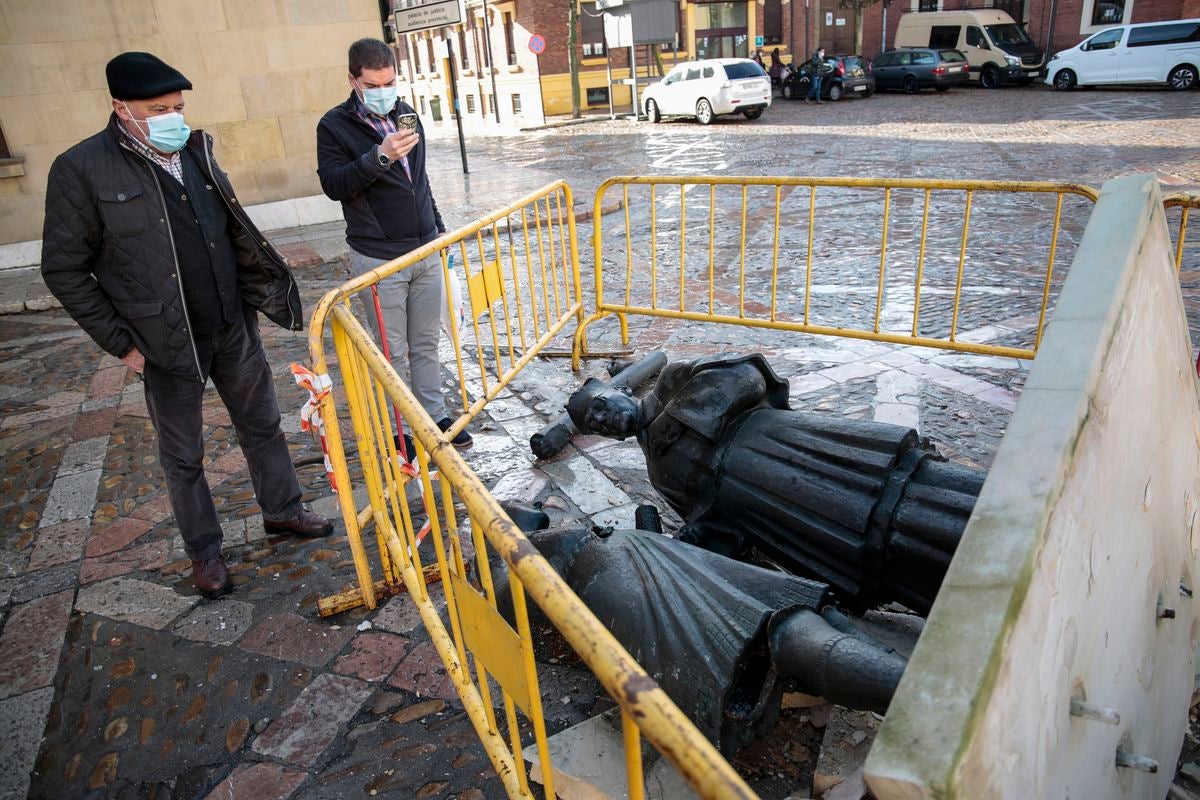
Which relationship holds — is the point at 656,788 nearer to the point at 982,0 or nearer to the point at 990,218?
the point at 990,218

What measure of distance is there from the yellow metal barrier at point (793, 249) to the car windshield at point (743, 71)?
9.61 metres

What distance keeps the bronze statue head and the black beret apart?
5.76 feet

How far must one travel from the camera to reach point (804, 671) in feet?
6.43

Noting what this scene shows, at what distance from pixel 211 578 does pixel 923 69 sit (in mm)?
25162

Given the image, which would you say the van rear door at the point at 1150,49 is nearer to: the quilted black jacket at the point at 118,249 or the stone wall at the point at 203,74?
the stone wall at the point at 203,74

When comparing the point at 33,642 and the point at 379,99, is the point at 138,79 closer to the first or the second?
the point at 379,99

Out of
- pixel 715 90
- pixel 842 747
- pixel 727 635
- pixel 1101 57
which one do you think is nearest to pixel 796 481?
pixel 727 635

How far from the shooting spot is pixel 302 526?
356 cm

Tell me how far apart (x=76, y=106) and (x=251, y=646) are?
846cm

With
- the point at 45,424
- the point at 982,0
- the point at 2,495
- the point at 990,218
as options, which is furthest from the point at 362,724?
the point at 982,0

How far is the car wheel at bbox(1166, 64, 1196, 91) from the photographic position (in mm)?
19188

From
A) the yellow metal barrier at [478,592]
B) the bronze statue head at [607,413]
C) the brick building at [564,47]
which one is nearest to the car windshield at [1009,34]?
the brick building at [564,47]

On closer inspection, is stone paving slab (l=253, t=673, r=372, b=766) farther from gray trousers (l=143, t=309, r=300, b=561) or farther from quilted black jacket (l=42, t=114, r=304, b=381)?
quilted black jacket (l=42, t=114, r=304, b=381)

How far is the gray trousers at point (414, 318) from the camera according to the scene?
3.90m
